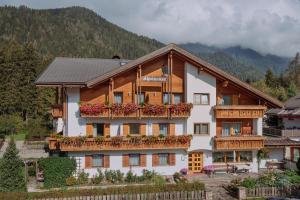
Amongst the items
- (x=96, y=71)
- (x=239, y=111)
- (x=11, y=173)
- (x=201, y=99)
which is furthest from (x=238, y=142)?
(x=11, y=173)

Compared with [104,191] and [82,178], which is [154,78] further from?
[104,191]

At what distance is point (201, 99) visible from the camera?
37250 millimetres

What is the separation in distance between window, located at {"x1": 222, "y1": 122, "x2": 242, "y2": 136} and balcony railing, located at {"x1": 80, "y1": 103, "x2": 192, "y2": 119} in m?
4.34

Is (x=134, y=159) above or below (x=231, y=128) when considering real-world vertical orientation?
below

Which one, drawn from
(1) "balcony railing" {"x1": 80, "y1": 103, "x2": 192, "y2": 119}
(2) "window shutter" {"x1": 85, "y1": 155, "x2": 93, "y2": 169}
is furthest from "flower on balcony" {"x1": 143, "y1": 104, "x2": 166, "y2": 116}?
(2) "window shutter" {"x1": 85, "y1": 155, "x2": 93, "y2": 169}

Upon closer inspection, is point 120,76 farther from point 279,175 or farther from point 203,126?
point 279,175

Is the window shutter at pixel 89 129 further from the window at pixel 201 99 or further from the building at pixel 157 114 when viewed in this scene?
the window at pixel 201 99

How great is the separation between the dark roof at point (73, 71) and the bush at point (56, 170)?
18.9ft

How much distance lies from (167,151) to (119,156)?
13.1 ft

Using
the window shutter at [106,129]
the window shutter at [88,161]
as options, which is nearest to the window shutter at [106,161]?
the window shutter at [88,161]

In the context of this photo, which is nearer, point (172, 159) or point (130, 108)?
point (130, 108)

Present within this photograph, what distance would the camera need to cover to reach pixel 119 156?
115 ft

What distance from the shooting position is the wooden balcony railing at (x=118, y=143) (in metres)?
33.1

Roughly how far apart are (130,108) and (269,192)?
11943 millimetres
